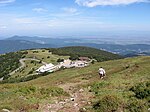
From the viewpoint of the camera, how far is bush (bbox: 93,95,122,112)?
45.4 feet

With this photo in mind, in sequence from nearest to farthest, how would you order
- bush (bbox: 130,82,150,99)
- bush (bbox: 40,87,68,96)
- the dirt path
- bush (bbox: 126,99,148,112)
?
1. bush (bbox: 126,99,148,112)
2. the dirt path
3. bush (bbox: 130,82,150,99)
4. bush (bbox: 40,87,68,96)

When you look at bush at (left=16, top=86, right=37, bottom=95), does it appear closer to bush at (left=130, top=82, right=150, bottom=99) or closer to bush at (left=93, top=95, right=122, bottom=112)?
bush at (left=93, top=95, right=122, bottom=112)

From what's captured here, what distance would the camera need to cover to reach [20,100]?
16.4 m

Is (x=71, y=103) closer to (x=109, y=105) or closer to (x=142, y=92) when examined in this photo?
(x=109, y=105)

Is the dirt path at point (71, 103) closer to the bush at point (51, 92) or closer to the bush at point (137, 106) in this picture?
the bush at point (51, 92)

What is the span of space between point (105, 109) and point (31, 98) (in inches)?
215

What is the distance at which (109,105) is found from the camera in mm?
14078

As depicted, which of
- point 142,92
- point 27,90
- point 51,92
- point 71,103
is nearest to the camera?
point 71,103

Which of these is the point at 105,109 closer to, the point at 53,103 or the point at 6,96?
the point at 53,103

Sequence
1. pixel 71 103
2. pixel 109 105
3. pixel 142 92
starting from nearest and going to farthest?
pixel 109 105 < pixel 71 103 < pixel 142 92

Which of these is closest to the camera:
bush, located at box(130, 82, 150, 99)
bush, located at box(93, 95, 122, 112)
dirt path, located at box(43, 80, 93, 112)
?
bush, located at box(93, 95, 122, 112)

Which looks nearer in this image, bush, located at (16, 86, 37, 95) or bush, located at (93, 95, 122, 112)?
Result: bush, located at (93, 95, 122, 112)

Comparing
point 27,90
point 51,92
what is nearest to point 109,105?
point 51,92

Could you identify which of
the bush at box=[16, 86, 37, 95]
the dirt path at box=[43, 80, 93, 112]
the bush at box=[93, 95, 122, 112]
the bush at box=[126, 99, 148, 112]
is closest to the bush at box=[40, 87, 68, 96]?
the bush at box=[16, 86, 37, 95]
